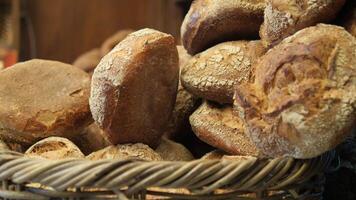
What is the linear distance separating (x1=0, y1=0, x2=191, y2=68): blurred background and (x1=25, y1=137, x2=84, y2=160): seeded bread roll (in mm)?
2360

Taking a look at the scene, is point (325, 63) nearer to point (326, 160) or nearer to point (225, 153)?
point (326, 160)

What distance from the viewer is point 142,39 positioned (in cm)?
84

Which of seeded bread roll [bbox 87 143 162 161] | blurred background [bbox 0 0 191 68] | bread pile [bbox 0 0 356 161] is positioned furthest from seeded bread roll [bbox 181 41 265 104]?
blurred background [bbox 0 0 191 68]

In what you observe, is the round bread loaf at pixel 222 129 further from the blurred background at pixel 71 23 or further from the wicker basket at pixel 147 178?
the blurred background at pixel 71 23

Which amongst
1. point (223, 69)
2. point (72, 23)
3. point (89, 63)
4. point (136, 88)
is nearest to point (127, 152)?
point (136, 88)

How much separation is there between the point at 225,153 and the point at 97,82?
241mm

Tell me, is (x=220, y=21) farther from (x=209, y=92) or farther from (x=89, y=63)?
(x=89, y=63)

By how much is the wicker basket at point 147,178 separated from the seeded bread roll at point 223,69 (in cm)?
22

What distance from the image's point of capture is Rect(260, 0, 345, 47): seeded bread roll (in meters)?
0.74

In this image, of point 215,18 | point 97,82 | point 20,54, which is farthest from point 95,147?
→ point 20,54

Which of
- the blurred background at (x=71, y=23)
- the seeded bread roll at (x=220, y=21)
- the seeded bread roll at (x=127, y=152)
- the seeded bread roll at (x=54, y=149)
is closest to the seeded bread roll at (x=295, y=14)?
the seeded bread roll at (x=220, y=21)

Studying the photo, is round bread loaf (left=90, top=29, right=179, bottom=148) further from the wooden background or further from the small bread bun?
the wooden background

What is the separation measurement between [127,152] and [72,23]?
105 inches

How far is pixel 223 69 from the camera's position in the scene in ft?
2.84
